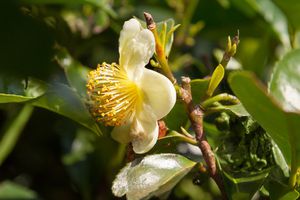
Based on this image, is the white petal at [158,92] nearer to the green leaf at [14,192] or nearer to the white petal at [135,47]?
the white petal at [135,47]

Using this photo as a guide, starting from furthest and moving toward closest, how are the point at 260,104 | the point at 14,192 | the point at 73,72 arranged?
the point at 14,192 → the point at 73,72 → the point at 260,104

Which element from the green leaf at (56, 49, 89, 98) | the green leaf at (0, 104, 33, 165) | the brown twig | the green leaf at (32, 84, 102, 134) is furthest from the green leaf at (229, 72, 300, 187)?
the green leaf at (0, 104, 33, 165)

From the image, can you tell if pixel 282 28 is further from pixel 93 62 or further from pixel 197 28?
pixel 93 62

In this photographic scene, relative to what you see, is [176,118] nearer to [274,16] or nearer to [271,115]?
[271,115]

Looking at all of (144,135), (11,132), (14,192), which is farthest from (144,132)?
(14,192)

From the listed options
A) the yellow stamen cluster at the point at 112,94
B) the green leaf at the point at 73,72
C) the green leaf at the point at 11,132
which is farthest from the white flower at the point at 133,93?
the green leaf at the point at 11,132

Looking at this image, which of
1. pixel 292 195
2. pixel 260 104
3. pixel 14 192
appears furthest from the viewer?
pixel 14 192
